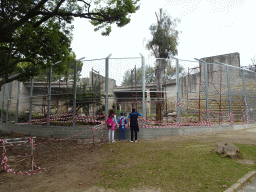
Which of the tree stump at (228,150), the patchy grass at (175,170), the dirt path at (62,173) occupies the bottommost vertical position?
the dirt path at (62,173)

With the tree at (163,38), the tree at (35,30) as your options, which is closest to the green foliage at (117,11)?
the tree at (35,30)

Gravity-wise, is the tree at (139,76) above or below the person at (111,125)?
above

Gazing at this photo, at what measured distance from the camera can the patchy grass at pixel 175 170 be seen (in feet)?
12.4

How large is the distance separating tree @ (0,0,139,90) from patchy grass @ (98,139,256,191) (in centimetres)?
539

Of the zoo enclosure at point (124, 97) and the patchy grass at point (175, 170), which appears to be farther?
the zoo enclosure at point (124, 97)

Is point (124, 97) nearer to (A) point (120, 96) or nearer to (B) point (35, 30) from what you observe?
(A) point (120, 96)

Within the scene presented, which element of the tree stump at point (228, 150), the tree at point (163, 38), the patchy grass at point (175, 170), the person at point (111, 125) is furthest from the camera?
the tree at point (163, 38)

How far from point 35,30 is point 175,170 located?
24.7 feet

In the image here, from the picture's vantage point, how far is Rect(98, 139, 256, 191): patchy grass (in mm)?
3793

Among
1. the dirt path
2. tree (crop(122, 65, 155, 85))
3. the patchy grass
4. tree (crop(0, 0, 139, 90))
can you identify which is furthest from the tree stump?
tree (crop(0, 0, 139, 90))

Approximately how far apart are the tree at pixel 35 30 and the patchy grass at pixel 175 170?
539 cm

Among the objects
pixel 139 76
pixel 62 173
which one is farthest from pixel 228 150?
pixel 139 76

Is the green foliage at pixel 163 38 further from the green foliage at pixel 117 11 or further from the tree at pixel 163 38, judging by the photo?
the green foliage at pixel 117 11

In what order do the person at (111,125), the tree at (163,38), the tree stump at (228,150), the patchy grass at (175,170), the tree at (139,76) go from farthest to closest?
the tree at (163,38) < the tree at (139,76) < the person at (111,125) < the tree stump at (228,150) < the patchy grass at (175,170)
